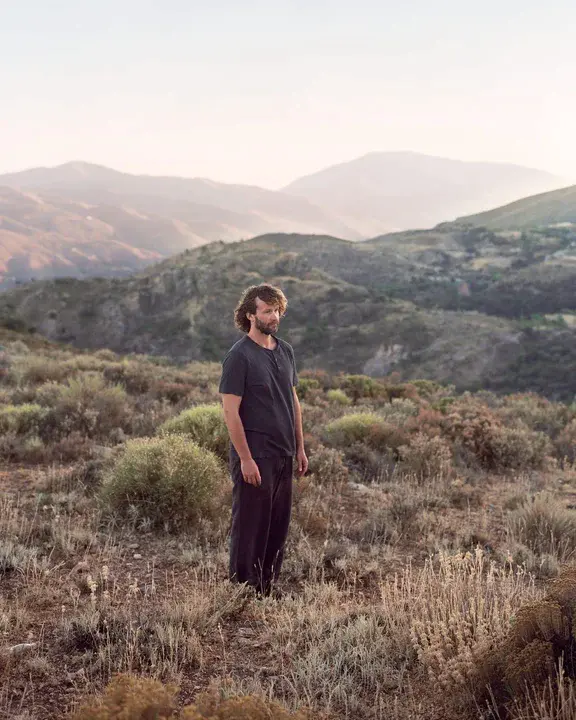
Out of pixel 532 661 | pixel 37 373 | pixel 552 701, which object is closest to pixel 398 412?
pixel 37 373

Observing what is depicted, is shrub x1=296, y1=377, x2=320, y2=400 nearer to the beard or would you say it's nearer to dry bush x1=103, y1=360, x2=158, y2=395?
dry bush x1=103, y1=360, x2=158, y2=395

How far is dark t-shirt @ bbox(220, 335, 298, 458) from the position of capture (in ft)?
12.1

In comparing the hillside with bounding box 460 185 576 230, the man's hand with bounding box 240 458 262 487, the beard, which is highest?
the hillside with bounding box 460 185 576 230

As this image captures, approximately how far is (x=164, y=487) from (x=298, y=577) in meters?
Answer: 1.55

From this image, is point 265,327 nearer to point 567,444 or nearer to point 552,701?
point 552,701

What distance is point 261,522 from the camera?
12.7 ft

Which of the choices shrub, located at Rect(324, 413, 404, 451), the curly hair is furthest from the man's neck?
shrub, located at Rect(324, 413, 404, 451)

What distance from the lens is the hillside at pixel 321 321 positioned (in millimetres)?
43250

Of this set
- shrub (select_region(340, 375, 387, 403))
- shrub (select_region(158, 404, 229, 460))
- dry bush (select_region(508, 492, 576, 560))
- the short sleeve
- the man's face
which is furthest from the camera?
shrub (select_region(340, 375, 387, 403))

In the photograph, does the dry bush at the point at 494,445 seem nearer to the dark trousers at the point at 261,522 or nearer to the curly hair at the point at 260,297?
the dark trousers at the point at 261,522

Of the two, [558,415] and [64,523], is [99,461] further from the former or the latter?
[558,415]

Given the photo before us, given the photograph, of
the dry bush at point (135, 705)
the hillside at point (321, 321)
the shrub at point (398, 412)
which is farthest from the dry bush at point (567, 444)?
the hillside at point (321, 321)

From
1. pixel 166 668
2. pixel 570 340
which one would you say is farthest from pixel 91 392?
pixel 570 340

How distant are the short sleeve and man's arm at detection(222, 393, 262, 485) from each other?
0.11 ft
